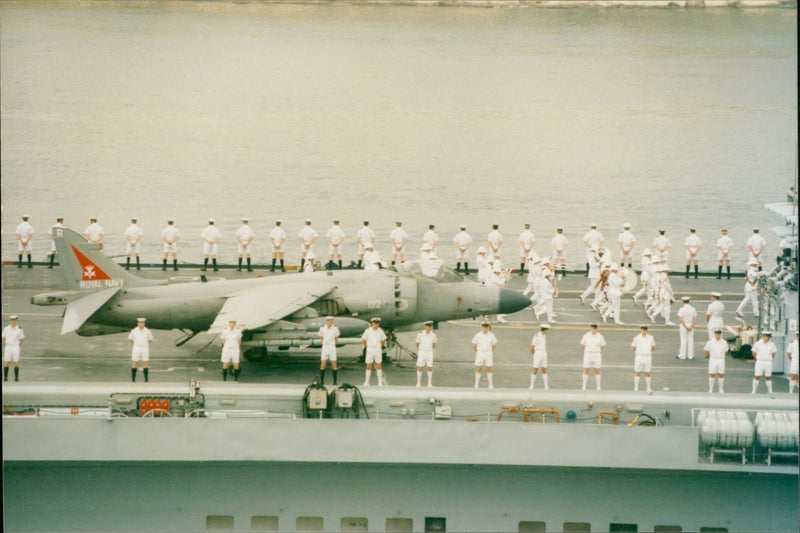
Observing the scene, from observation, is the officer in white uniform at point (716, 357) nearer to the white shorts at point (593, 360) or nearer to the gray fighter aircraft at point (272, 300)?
the white shorts at point (593, 360)

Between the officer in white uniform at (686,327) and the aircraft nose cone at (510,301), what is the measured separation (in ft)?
12.1

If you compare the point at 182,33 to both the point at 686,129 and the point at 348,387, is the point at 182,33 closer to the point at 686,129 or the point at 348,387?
the point at 686,129

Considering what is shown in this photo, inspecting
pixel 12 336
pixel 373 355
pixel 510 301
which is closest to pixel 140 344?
pixel 12 336

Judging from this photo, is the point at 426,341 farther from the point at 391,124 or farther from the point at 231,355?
the point at 391,124

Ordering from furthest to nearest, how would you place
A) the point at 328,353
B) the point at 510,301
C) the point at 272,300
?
the point at 510,301 → the point at 272,300 → the point at 328,353

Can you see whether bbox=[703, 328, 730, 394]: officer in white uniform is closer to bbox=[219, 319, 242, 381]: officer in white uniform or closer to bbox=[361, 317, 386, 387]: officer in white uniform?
bbox=[361, 317, 386, 387]: officer in white uniform

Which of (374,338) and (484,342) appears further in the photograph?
(374,338)

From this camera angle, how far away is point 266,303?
2695 centimetres

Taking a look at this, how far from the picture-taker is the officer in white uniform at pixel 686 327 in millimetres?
27781

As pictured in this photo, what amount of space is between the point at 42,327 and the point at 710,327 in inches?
665

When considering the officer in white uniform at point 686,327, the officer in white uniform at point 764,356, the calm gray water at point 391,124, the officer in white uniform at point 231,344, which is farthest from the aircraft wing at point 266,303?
the calm gray water at point 391,124

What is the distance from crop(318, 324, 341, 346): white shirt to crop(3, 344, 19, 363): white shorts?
6.52 meters

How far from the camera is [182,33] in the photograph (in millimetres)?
121562

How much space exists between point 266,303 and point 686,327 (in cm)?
993
